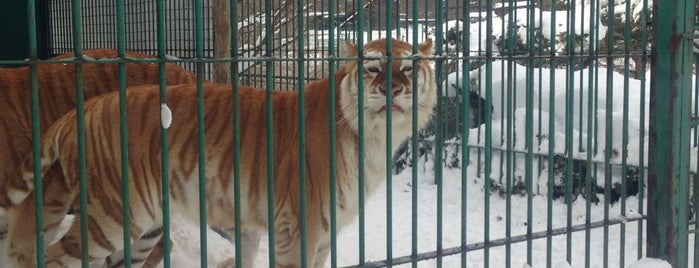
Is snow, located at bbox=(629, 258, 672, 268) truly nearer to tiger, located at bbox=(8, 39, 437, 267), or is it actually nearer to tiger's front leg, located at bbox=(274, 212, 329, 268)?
tiger, located at bbox=(8, 39, 437, 267)

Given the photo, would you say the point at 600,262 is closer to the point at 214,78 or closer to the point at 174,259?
the point at 174,259

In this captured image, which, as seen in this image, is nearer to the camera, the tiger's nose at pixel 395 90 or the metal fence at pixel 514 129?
the metal fence at pixel 514 129

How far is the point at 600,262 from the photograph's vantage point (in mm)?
5406

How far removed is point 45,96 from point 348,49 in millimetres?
1854

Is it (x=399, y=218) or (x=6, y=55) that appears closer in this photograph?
(x=399, y=218)

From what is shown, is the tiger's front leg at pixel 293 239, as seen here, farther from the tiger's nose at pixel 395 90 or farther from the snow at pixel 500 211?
the snow at pixel 500 211

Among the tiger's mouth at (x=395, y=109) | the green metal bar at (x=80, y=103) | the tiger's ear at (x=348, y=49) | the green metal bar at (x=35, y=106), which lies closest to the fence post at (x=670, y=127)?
the tiger's mouth at (x=395, y=109)

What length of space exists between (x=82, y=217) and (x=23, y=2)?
6382 mm

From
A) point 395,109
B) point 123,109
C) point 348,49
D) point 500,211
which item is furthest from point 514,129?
point 123,109

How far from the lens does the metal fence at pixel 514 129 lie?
3.10 metres

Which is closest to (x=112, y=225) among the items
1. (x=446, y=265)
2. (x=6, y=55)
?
(x=446, y=265)

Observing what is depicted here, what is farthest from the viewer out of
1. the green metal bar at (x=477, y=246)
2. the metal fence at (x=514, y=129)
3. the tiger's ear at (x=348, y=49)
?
the tiger's ear at (x=348, y=49)

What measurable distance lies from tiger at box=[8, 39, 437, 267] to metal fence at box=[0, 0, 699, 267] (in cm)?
25

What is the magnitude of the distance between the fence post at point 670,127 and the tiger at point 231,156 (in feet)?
3.53
